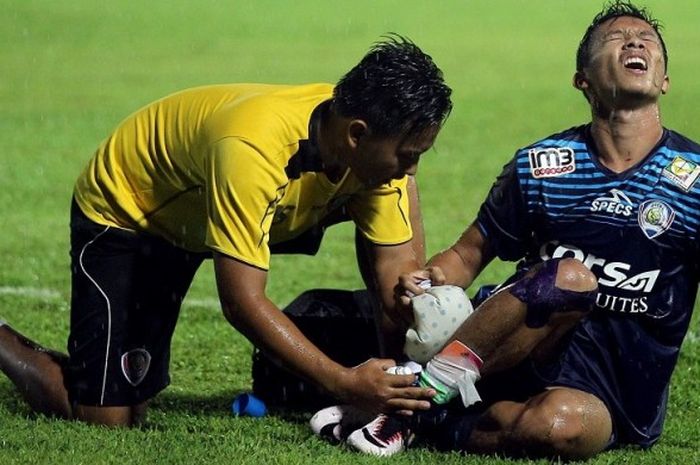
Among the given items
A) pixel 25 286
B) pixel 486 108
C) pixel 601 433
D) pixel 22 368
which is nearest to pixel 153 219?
pixel 22 368

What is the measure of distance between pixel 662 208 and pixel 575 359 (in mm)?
684

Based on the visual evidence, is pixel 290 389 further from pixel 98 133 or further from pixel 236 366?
pixel 98 133

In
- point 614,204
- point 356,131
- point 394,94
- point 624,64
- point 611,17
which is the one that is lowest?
point 614,204

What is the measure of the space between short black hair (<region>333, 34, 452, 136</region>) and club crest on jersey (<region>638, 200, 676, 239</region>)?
35.9 inches

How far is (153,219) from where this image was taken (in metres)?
6.96

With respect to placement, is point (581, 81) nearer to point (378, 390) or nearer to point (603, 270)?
point (603, 270)

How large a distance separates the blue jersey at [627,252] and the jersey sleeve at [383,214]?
0.51m

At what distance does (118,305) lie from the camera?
23.2 ft

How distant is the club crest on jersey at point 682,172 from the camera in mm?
6523

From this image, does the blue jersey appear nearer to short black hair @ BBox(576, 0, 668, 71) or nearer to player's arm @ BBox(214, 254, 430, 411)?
short black hair @ BBox(576, 0, 668, 71)

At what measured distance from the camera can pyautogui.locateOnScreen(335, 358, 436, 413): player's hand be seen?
6070 millimetres

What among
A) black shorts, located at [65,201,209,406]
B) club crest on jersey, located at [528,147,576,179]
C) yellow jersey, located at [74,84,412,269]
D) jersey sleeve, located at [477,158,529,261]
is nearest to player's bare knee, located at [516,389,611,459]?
jersey sleeve, located at [477,158,529,261]

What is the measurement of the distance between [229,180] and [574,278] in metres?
1.33

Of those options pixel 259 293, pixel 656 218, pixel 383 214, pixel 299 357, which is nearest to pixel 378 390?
pixel 299 357
